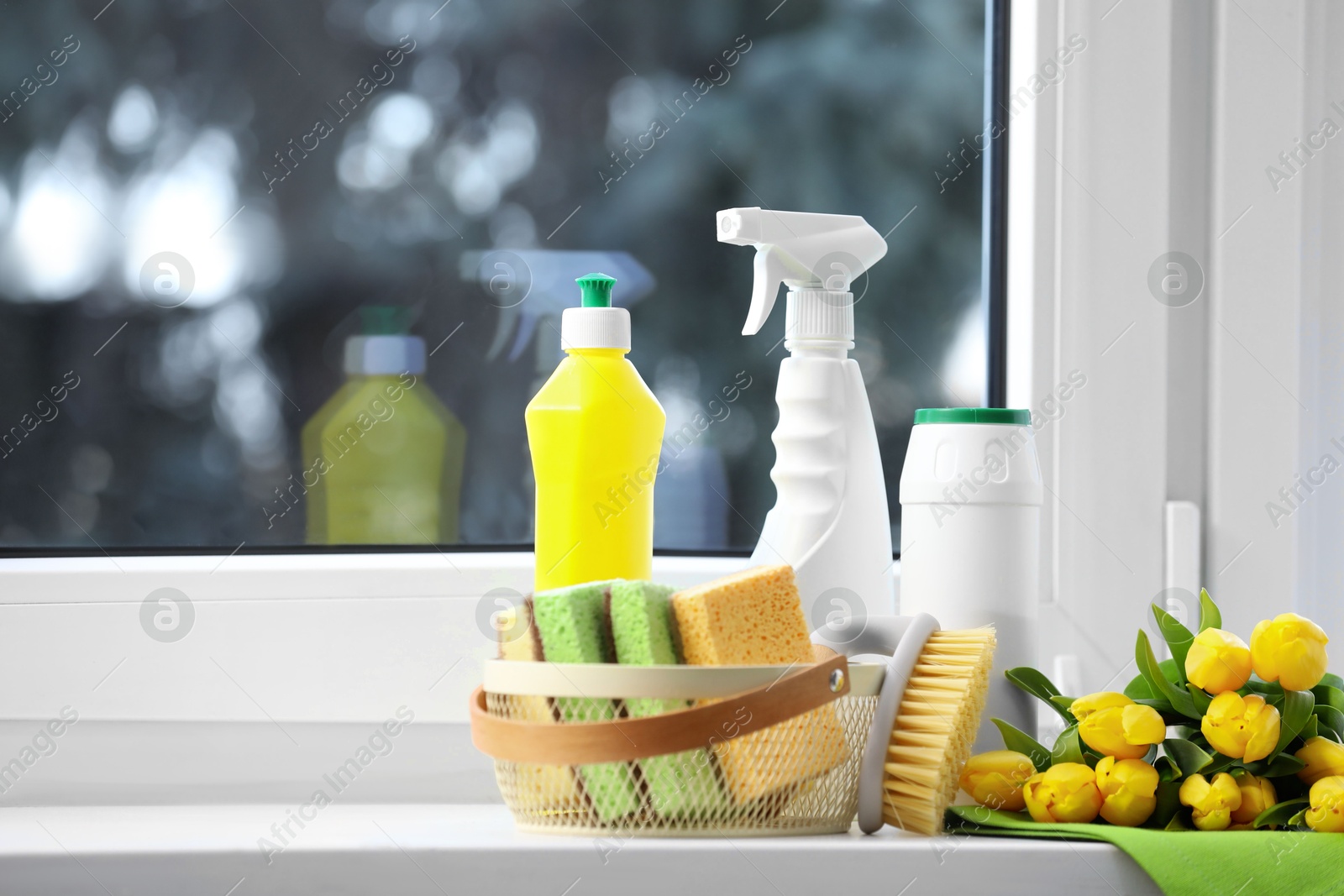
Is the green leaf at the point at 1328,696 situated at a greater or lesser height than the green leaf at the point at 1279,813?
greater

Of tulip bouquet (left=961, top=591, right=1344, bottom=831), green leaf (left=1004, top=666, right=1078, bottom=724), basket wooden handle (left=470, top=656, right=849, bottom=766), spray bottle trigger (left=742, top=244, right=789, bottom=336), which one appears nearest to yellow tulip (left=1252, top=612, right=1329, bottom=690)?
tulip bouquet (left=961, top=591, right=1344, bottom=831)

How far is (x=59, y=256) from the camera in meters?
0.83

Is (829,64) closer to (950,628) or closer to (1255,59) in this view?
(1255,59)

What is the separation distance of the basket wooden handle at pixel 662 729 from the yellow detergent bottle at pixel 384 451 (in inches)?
12.5

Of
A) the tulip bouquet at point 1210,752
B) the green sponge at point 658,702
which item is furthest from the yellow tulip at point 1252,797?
the green sponge at point 658,702

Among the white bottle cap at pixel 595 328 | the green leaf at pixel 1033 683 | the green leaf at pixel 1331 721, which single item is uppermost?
the white bottle cap at pixel 595 328

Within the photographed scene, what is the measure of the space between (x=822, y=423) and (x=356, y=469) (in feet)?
1.16

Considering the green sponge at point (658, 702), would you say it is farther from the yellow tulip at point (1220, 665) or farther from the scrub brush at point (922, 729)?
the yellow tulip at point (1220, 665)

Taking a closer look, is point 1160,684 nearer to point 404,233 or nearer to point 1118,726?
point 1118,726

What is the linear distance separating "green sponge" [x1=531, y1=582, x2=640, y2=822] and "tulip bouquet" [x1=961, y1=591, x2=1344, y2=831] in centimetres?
18

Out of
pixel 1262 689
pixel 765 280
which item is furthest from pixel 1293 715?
pixel 765 280

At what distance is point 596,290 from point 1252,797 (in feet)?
1.43

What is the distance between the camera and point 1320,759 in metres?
0.55

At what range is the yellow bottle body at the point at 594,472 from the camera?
0.65 metres
